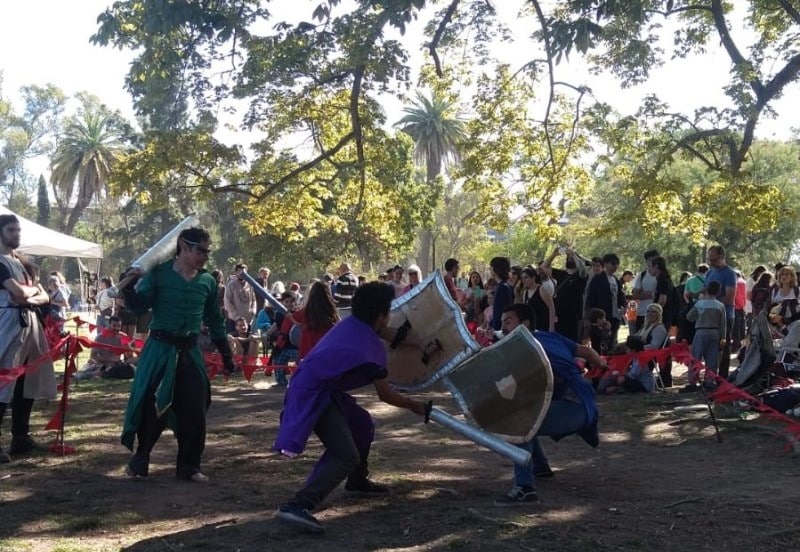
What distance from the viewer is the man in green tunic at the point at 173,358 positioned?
658 cm

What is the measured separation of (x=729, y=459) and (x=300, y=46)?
8938 mm

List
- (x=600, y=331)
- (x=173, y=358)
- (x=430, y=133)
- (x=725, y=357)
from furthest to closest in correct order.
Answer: (x=430, y=133), (x=600, y=331), (x=725, y=357), (x=173, y=358)

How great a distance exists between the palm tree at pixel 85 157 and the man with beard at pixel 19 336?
50925 mm

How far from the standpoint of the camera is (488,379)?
5.87 metres

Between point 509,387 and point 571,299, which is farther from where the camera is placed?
point 571,299

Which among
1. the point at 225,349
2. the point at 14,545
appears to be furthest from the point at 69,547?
the point at 225,349

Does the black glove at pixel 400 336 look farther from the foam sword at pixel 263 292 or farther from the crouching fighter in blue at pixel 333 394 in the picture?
the foam sword at pixel 263 292

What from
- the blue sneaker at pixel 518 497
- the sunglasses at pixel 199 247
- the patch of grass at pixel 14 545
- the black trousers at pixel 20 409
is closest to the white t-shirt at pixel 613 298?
the blue sneaker at pixel 518 497

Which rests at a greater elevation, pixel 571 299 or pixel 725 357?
pixel 571 299

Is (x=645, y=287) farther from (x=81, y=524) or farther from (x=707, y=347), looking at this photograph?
(x=81, y=524)

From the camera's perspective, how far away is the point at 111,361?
14422mm

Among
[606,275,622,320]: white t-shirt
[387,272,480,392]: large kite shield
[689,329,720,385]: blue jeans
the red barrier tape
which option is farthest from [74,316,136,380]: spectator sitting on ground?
[387,272,480,392]: large kite shield

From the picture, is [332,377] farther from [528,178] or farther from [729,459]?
[528,178]

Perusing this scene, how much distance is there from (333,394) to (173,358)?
1653 mm
